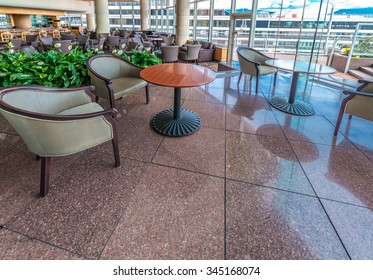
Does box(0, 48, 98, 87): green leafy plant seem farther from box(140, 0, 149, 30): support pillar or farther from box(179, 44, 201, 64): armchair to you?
box(140, 0, 149, 30): support pillar

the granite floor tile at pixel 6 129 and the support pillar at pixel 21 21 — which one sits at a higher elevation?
the support pillar at pixel 21 21

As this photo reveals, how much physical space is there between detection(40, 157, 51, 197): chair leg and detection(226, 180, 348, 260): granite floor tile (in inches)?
56.4

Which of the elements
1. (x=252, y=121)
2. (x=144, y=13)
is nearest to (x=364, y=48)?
(x=252, y=121)

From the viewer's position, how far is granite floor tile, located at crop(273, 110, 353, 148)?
268 centimetres

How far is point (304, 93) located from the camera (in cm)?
451

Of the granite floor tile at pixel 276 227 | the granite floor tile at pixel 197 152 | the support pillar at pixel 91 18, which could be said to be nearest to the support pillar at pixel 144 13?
the support pillar at pixel 91 18

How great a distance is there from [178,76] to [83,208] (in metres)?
1.80

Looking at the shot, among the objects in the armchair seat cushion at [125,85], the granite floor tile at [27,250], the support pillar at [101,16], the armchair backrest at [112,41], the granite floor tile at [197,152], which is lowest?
the granite floor tile at [27,250]

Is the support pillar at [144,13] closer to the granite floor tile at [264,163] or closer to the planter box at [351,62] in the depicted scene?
the planter box at [351,62]

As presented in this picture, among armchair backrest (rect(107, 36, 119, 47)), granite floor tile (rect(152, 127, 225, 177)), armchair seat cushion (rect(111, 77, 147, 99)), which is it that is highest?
armchair backrest (rect(107, 36, 119, 47))

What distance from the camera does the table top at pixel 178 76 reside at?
2416 millimetres

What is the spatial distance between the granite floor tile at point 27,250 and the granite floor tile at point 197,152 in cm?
109

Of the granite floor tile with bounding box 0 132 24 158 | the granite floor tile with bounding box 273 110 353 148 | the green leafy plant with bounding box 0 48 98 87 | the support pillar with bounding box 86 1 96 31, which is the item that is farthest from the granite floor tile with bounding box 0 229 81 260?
the support pillar with bounding box 86 1 96 31
